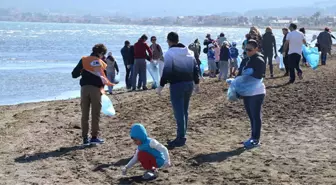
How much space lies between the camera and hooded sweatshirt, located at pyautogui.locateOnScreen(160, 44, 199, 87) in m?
9.15

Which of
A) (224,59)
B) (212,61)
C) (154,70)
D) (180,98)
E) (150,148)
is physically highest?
(180,98)

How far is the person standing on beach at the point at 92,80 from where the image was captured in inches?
374

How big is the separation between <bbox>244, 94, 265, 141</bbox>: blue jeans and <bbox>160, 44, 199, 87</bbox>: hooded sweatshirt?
3.08 ft

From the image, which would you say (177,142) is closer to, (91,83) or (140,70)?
(91,83)

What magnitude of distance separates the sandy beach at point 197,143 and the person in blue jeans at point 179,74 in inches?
23.6

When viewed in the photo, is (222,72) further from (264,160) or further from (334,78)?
(264,160)

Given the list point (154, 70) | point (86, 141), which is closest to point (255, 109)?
point (86, 141)

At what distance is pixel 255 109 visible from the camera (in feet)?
30.0

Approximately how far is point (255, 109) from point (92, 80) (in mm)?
2473

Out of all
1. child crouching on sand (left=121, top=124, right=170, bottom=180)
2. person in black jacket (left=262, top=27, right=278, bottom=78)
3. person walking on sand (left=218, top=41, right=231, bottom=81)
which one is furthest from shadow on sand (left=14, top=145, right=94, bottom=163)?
person walking on sand (left=218, top=41, right=231, bottom=81)

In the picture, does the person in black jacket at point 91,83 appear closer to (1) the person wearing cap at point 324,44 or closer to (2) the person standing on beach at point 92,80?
(2) the person standing on beach at point 92,80

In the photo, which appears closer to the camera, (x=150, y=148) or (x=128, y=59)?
(x=150, y=148)

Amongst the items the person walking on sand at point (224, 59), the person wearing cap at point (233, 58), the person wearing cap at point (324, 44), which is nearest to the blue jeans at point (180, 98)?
the person walking on sand at point (224, 59)

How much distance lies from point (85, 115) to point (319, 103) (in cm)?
555
